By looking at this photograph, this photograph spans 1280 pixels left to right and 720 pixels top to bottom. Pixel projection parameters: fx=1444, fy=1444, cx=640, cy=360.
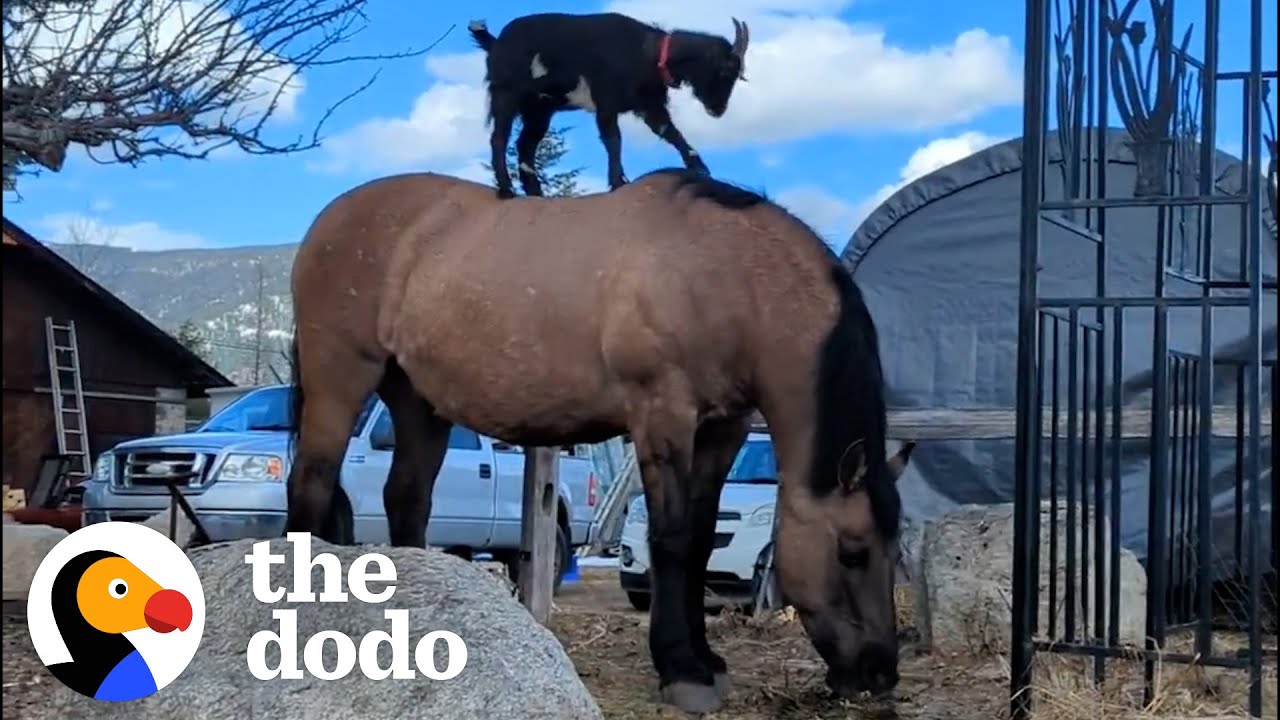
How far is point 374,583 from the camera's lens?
14.9ft

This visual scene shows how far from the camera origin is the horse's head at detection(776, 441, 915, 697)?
566cm

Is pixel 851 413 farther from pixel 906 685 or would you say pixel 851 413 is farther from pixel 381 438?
pixel 381 438

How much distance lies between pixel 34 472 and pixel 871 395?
64.6 ft

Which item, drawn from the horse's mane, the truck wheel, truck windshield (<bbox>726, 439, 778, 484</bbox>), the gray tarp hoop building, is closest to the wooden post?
the horse's mane

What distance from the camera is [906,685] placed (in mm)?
6566

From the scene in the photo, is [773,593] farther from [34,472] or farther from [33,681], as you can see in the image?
[34,472]

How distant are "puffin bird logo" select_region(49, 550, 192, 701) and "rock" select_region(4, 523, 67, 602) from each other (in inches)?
205

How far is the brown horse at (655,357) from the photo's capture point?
5.77m

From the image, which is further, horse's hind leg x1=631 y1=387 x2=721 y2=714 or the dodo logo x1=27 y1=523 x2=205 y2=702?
horse's hind leg x1=631 y1=387 x2=721 y2=714

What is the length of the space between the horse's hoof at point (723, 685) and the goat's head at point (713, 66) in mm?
2476

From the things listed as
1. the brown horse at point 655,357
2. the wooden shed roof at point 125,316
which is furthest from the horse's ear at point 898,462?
the wooden shed roof at point 125,316

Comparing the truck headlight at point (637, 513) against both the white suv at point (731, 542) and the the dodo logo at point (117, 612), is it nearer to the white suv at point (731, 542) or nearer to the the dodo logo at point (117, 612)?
the white suv at point (731, 542)

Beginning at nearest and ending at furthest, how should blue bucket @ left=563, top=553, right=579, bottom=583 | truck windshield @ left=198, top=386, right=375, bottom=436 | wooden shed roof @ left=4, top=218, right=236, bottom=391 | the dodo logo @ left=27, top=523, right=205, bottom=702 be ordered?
the dodo logo @ left=27, top=523, right=205, bottom=702
truck windshield @ left=198, top=386, right=375, bottom=436
blue bucket @ left=563, top=553, right=579, bottom=583
wooden shed roof @ left=4, top=218, right=236, bottom=391

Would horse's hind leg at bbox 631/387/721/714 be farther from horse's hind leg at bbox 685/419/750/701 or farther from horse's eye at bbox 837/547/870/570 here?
horse's eye at bbox 837/547/870/570
